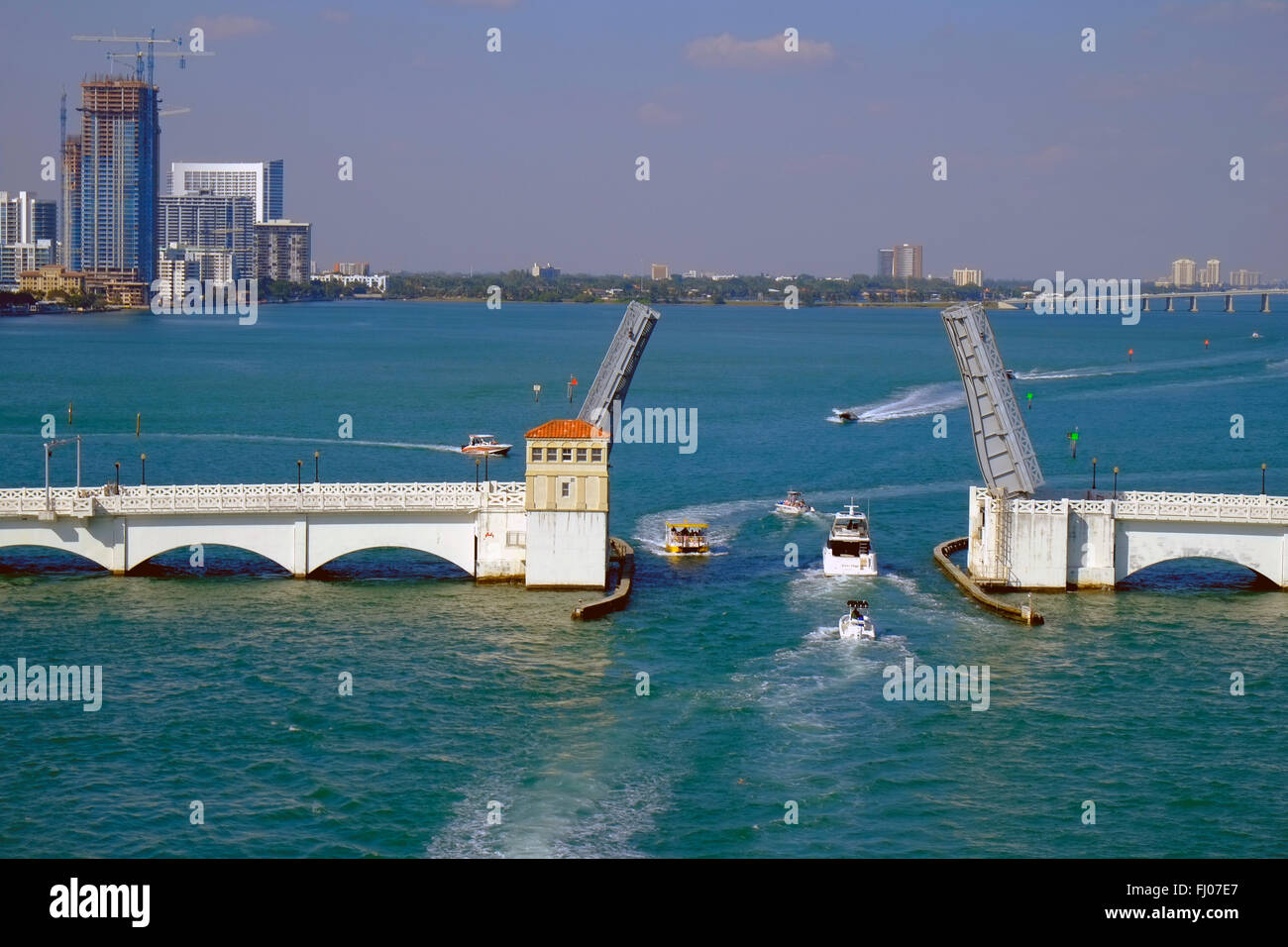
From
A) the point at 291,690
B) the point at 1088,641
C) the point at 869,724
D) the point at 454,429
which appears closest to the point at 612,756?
the point at 869,724

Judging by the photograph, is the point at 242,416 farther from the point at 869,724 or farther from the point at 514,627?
the point at 869,724

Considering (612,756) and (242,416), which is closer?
(612,756)

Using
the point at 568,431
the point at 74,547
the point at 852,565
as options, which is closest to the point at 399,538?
the point at 568,431

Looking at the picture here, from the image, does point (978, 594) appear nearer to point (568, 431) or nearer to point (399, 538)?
point (568, 431)

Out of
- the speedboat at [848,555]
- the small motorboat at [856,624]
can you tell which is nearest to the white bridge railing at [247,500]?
the speedboat at [848,555]

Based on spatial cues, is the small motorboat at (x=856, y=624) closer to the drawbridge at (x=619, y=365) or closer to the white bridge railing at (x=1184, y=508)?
the white bridge railing at (x=1184, y=508)
